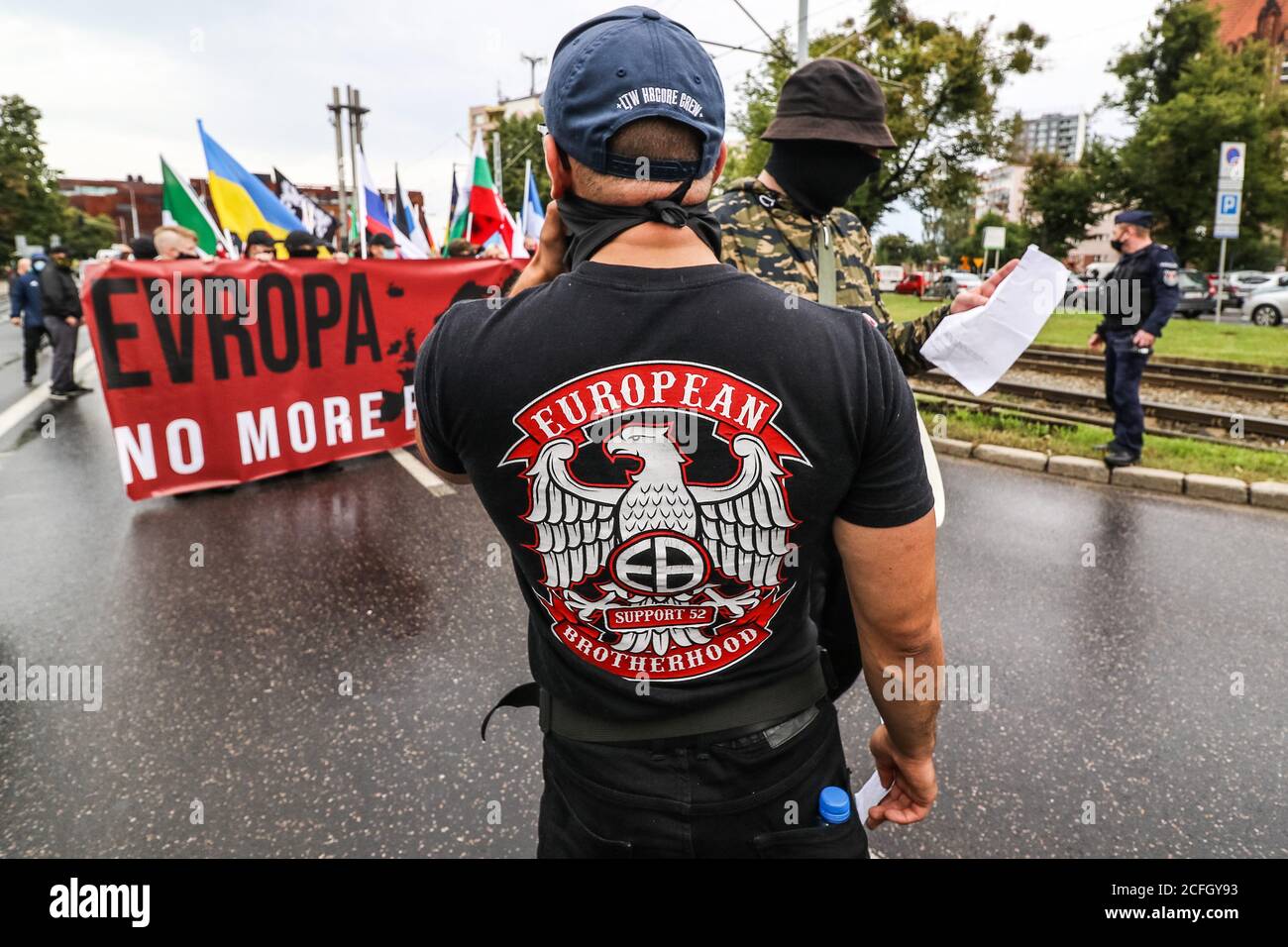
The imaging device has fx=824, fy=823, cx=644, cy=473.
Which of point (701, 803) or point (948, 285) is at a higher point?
point (948, 285)

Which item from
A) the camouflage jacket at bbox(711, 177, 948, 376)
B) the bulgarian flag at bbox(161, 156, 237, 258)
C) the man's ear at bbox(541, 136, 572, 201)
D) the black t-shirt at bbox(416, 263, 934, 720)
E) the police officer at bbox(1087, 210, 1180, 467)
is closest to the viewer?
the black t-shirt at bbox(416, 263, 934, 720)

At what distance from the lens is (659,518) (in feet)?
3.90

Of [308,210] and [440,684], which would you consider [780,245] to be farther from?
[308,210]

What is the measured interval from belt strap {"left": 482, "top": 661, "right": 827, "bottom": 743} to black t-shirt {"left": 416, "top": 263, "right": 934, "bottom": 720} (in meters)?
0.02

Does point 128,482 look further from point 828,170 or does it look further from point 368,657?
point 828,170

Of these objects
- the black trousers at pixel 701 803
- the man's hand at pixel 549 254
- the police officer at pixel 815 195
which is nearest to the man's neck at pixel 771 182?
the police officer at pixel 815 195

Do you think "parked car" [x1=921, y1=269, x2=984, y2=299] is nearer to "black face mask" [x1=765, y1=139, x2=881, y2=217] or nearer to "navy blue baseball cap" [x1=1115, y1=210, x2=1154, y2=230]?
"navy blue baseball cap" [x1=1115, y1=210, x2=1154, y2=230]

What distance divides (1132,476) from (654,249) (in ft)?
21.4

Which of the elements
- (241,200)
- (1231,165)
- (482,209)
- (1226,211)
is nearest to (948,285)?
(1226,211)

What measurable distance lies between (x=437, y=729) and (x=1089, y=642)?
9.79ft

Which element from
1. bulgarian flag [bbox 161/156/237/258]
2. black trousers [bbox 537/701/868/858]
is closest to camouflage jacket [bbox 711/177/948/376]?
black trousers [bbox 537/701/868/858]

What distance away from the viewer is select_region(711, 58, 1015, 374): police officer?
7.68 ft

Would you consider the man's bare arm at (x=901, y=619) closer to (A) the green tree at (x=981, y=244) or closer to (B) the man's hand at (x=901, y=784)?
(B) the man's hand at (x=901, y=784)

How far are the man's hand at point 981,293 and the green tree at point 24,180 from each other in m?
50.7
